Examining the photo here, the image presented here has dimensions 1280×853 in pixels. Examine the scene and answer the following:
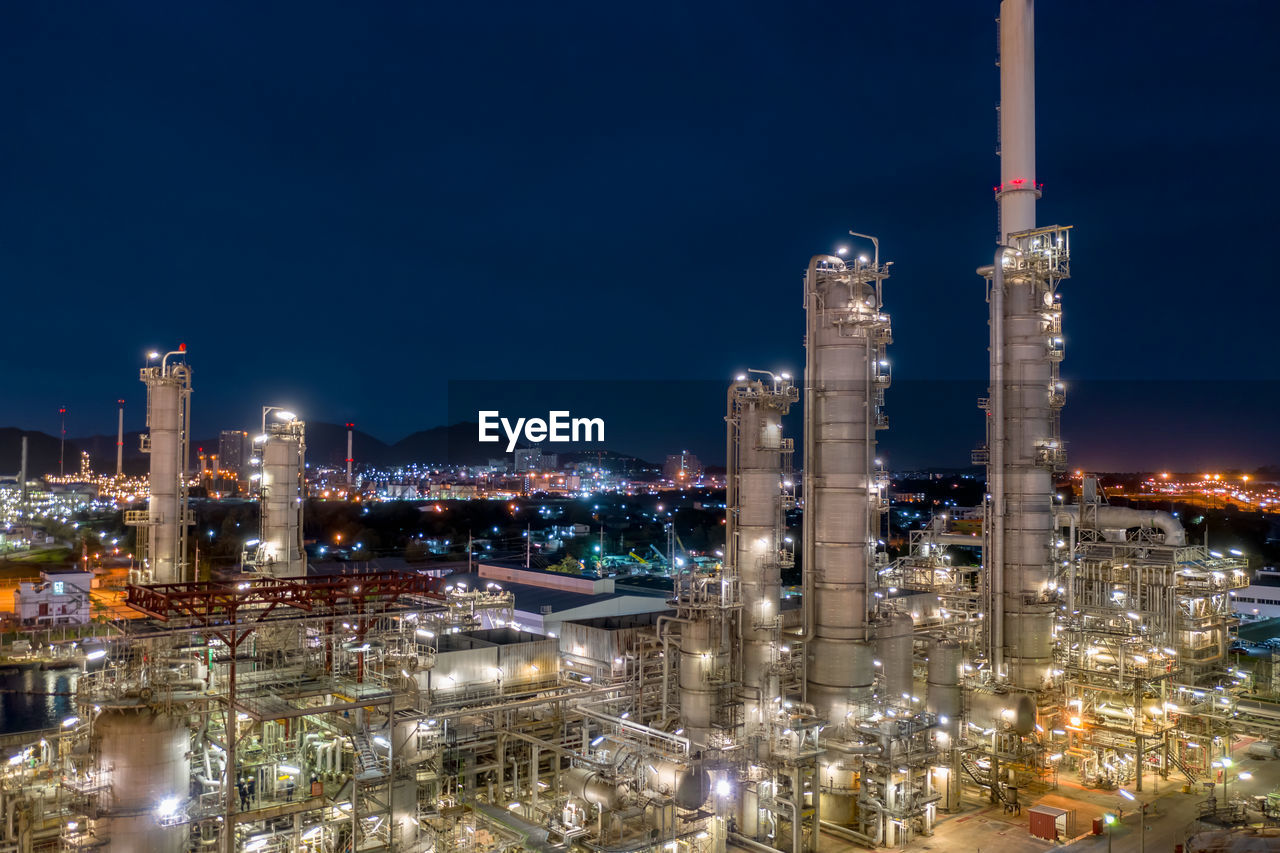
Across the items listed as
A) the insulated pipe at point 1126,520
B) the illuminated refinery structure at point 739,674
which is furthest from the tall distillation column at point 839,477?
the insulated pipe at point 1126,520

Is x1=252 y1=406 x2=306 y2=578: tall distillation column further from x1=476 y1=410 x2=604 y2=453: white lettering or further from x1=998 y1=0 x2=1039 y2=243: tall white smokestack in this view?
x1=998 y1=0 x2=1039 y2=243: tall white smokestack

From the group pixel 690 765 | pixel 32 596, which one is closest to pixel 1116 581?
pixel 690 765

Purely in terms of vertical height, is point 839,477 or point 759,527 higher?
point 839,477

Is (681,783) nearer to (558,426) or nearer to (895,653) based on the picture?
(895,653)

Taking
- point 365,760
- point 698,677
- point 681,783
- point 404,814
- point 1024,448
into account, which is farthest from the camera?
point 1024,448

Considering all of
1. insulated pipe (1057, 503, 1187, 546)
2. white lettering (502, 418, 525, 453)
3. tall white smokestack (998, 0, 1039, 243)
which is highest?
tall white smokestack (998, 0, 1039, 243)

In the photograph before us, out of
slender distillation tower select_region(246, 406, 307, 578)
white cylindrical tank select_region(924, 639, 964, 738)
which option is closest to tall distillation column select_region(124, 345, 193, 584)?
slender distillation tower select_region(246, 406, 307, 578)

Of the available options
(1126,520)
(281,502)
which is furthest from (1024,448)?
(281,502)
